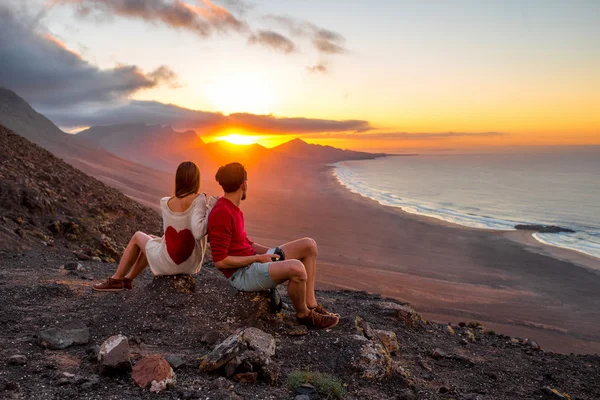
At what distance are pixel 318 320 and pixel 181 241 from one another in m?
1.90

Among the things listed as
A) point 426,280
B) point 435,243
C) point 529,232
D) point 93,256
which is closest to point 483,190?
point 529,232

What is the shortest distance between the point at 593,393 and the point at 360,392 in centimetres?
378

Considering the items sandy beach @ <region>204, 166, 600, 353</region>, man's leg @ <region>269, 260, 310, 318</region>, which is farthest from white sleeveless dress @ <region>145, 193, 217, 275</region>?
sandy beach @ <region>204, 166, 600, 353</region>

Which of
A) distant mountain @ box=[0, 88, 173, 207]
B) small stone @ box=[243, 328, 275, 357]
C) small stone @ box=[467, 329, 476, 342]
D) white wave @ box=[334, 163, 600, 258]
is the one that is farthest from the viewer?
distant mountain @ box=[0, 88, 173, 207]

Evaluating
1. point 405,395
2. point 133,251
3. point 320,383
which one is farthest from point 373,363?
point 133,251

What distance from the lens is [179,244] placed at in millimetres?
5543

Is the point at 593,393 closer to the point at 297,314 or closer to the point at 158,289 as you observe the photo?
the point at 297,314

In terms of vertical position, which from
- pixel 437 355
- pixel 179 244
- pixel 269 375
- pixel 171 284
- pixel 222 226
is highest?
pixel 222 226

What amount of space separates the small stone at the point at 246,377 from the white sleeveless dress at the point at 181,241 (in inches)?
67.7

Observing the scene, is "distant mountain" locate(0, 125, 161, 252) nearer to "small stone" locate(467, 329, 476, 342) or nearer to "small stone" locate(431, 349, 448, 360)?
"small stone" locate(431, 349, 448, 360)

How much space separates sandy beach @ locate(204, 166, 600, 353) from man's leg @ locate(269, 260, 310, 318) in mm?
7470

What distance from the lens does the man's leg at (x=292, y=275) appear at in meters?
5.11

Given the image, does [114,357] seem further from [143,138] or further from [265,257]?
[143,138]

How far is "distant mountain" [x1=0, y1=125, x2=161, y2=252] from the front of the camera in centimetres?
1089
